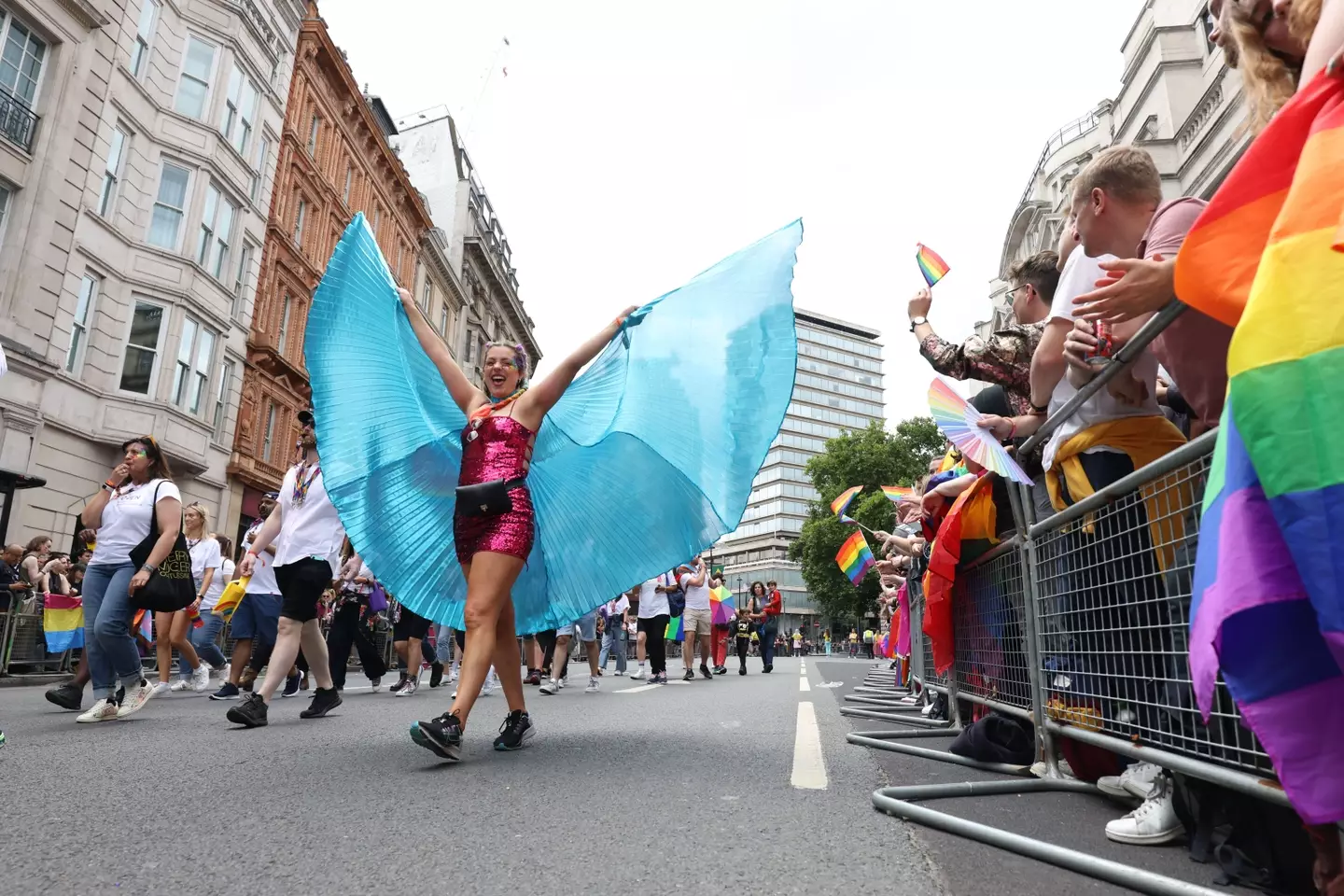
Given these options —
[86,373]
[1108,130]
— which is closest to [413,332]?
[86,373]

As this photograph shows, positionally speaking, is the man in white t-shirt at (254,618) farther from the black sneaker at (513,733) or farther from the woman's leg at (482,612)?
the woman's leg at (482,612)

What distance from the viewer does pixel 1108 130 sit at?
113ft

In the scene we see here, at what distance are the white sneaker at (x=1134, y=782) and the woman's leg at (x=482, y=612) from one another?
8.41ft

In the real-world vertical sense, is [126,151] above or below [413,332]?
above

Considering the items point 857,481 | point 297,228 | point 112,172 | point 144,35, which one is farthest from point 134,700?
point 857,481

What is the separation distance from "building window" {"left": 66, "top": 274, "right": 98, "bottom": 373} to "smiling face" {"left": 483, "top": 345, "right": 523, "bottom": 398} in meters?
17.8

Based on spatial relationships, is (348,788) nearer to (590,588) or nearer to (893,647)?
(590,588)

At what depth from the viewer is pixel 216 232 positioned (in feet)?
76.3

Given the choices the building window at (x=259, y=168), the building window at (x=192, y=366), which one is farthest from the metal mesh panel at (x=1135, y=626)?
the building window at (x=259, y=168)

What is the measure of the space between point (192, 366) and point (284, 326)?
5902 millimetres

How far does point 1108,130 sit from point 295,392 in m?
30.6

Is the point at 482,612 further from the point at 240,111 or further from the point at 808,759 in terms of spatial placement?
the point at 240,111

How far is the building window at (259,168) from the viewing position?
25.1m

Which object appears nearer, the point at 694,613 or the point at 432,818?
the point at 432,818
